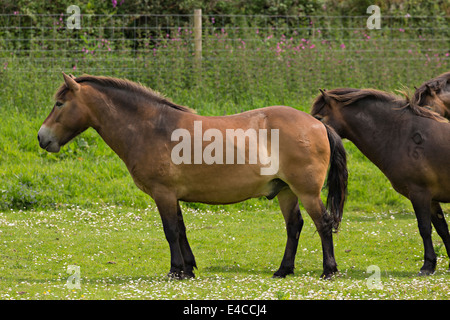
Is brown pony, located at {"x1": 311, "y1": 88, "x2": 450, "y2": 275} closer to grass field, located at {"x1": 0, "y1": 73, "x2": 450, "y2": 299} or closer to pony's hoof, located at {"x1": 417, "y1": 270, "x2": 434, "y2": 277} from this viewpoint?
pony's hoof, located at {"x1": 417, "y1": 270, "x2": 434, "y2": 277}

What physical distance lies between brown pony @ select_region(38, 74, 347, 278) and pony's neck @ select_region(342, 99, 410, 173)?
23.5 inches

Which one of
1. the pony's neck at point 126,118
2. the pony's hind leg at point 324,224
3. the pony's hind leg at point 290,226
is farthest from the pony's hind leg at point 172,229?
the pony's hind leg at point 324,224

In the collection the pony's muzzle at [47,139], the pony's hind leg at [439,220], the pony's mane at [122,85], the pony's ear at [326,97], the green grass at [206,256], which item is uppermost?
the pony's mane at [122,85]

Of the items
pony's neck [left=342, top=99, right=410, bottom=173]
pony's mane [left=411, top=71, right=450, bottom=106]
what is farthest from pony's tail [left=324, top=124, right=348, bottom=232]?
pony's mane [left=411, top=71, right=450, bottom=106]

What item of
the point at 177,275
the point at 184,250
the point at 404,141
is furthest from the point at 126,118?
the point at 404,141

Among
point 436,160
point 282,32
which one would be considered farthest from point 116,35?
point 436,160

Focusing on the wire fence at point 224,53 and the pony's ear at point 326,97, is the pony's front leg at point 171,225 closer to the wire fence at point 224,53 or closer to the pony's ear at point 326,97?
the pony's ear at point 326,97

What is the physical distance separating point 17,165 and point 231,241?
4.67 metres

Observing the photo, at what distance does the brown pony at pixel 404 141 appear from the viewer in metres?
8.33

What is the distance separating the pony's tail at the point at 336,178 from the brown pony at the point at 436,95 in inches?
60.1

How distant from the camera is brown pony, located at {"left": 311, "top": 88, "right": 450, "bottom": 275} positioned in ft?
27.3

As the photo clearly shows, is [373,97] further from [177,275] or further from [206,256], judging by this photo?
[177,275]

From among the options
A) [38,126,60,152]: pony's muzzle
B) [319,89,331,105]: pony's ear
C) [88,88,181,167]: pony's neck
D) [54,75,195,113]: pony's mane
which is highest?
[54,75,195,113]: pony's mane

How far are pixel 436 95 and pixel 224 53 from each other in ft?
22.4
